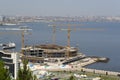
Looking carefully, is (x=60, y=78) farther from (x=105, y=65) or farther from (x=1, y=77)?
(x=1, y=77)

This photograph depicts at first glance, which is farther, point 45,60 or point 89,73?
point 45,60

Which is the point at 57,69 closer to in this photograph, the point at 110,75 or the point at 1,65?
the point at 110,75

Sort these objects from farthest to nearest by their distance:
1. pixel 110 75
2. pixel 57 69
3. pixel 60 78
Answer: pixel 57 69 < pixel 110 75 < pixel 60 78

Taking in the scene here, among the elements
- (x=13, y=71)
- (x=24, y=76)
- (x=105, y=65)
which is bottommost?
(x=105, y=65)

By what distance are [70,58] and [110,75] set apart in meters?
5.28

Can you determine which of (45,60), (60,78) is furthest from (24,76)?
(45,60)

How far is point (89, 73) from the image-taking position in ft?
51.3

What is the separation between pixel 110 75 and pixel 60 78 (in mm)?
2772

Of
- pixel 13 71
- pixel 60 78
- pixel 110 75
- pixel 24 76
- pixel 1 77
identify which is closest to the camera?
pixel 1 77

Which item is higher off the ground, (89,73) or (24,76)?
(24,76)

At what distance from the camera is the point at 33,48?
20.5m

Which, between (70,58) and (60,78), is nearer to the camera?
(60,78)

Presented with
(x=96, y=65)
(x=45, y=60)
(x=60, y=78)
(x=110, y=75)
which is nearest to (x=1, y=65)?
(x=60, y=78)

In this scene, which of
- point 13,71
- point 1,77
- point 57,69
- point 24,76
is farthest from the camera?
point 57,69
